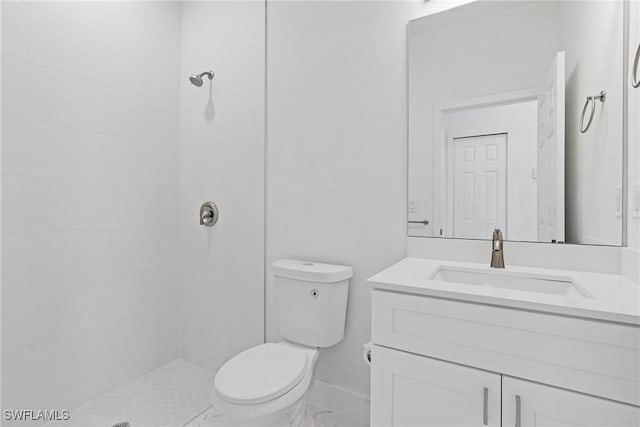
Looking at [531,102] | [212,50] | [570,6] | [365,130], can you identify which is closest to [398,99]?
[365,130]

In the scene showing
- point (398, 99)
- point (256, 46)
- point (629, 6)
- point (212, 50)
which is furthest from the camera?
point (212, 50)

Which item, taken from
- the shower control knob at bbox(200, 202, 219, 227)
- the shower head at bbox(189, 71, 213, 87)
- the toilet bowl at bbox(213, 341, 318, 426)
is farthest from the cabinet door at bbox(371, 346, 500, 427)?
the shower head at bbox(189, 71, 213, 87)

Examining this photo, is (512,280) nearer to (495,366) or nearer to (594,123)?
(495,366)

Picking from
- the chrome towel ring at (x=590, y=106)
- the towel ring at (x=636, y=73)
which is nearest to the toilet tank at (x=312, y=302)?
the chrome towel ring at (x=590, y=106)

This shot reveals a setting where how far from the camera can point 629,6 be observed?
1.09 meters

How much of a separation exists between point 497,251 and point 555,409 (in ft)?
1.72

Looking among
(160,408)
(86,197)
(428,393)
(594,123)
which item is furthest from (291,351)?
(594,123)

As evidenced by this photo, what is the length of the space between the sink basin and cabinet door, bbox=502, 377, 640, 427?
291mm

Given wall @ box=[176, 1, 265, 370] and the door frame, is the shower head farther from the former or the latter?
the door frame

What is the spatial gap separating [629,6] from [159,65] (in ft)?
7.14

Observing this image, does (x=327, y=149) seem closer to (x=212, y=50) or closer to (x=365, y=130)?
(x=365, y=130)

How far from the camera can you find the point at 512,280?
3.76 feet

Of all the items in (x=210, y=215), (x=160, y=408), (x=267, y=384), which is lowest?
(x=160, y=408)

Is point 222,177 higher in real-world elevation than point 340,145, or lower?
lower
